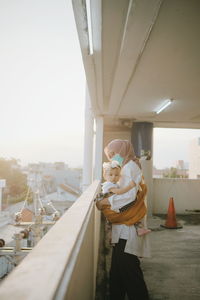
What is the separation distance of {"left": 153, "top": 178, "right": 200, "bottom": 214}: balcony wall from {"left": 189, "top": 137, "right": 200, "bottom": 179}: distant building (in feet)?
65.7

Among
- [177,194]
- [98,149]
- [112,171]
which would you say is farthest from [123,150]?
[177,194]

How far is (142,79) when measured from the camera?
3.89m

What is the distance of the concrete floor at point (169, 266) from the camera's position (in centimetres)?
275

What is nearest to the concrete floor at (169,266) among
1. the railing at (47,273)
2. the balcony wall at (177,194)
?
the railing at (47,273)

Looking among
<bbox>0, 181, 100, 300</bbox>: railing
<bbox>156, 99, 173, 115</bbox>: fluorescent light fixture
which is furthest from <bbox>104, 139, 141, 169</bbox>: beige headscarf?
<bbox>156, 99, 173, 115</bbox>: fluorescent light fixture

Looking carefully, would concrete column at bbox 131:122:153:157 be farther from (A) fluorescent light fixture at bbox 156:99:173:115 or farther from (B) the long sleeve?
(B) the long sleeve

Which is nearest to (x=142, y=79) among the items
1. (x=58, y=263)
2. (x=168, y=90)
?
(x=168, y=90)

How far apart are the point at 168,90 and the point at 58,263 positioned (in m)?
4.17

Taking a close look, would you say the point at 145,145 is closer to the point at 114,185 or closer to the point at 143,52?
the point at 143,52

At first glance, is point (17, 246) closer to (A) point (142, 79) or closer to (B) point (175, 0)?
(A) point (142, 79)

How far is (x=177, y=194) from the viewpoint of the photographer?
7.76 metres

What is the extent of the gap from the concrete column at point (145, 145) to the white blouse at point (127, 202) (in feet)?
17.1

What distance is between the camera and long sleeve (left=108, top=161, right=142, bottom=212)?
201 centimetres

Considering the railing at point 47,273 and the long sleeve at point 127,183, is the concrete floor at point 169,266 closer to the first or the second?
the long sleeve at point 127,183
